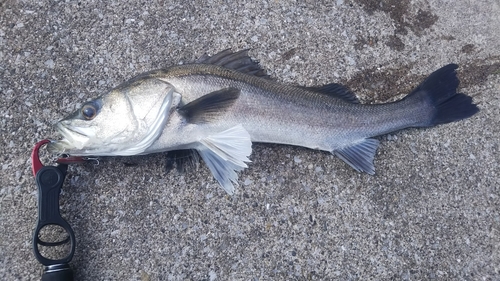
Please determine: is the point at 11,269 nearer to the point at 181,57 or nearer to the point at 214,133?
the point at 214,133

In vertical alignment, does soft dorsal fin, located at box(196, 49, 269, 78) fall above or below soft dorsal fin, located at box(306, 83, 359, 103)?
above

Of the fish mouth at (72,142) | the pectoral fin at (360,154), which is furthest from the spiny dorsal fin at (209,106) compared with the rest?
the pectoral fin at (360,154)

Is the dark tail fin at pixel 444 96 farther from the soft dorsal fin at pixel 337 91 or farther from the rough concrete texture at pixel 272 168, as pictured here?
the soft dorsal fin at pixel 337 91

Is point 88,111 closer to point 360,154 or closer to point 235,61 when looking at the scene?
point 235,61

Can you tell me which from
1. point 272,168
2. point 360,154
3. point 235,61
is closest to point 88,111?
point 235,61

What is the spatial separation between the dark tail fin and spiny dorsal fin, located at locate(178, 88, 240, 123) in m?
1.26

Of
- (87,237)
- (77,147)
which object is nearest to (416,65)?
(77,147)

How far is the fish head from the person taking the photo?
2.25 m

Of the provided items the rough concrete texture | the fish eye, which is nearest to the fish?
the fish eye

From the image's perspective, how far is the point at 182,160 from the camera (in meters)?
2.58

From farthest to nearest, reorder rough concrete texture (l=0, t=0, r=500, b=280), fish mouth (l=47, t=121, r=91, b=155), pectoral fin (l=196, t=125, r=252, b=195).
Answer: rough concrete texture (l=0, t=0, r=500, b=280) < pectoral fin (l=196, t=125, r=252, b=195) < fish mouth (l=47, t=121, r=91, b=155)

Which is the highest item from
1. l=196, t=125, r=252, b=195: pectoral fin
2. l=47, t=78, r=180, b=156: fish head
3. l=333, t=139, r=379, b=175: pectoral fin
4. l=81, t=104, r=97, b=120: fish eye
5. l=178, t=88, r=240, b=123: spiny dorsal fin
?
l=81, t=104, r=97, b=120: fish eye

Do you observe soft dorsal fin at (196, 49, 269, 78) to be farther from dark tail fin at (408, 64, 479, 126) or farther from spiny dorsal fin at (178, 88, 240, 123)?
dark tail fin at (408, 64, 479, 126)

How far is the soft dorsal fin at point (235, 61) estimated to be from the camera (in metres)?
2.56
